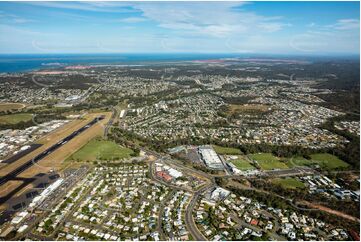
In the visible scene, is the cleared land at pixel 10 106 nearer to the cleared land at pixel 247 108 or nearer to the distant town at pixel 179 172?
the distant town at pixel 179 172

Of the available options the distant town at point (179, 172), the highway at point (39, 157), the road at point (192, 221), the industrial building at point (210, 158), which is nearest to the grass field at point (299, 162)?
the distant town at point (179, 172)

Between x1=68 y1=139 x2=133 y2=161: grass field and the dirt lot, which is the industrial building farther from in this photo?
the dirt lot

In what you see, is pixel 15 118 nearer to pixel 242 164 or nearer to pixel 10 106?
pixel 10 106

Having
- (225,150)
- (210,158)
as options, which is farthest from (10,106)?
(225,150)

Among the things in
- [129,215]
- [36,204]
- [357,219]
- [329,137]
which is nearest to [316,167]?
[357,219]

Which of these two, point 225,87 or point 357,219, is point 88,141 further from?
point 225,87

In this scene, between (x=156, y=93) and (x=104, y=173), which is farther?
(x=156, y=93)
